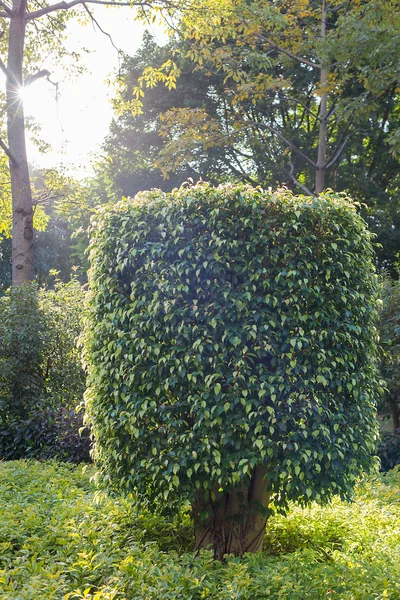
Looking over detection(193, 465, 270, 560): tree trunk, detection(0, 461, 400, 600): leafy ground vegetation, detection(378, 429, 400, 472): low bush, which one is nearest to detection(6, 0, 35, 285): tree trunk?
detection(0, 461, 400, 600): leafy ground vegetation

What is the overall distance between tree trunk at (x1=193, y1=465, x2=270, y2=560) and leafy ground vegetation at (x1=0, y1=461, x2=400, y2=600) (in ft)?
0.69

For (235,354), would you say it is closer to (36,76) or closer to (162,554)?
(162,554)

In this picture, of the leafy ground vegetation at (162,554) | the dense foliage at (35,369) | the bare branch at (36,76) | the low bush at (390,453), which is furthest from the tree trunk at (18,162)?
the low bush at (390,453)

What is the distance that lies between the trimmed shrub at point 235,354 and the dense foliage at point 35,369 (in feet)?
13.3

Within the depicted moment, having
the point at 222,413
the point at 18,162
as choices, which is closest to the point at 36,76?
the point at 18,162

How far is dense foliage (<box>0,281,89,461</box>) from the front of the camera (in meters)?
8.20

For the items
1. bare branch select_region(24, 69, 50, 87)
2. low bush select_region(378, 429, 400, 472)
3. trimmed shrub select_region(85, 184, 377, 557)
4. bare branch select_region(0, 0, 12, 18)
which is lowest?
low bush select_region(378, 429, 400, 472)

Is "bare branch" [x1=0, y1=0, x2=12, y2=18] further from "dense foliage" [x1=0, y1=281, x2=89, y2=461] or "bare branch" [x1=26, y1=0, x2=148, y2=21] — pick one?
"dense foliage" [x1=0, y1=281, x2=89, y2=461]

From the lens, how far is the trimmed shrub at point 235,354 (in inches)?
157

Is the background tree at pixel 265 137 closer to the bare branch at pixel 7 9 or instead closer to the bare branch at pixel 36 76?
the bare branch at pixel 36 76

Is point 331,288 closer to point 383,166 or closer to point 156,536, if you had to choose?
point 156,536

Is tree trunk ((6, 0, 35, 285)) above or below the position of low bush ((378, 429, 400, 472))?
above

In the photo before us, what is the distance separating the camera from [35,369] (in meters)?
9.00

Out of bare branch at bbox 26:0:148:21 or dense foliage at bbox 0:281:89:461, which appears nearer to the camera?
dense foliage at bbox 0:281:89:461
